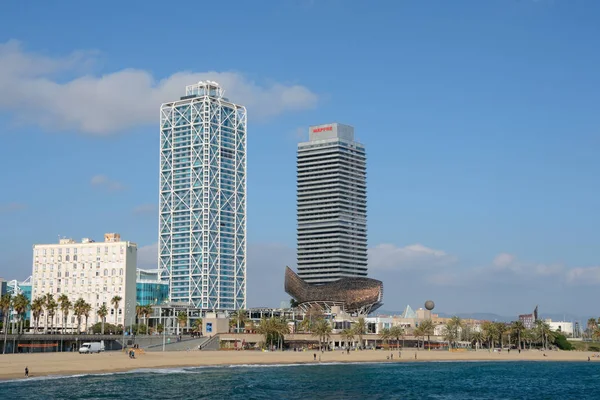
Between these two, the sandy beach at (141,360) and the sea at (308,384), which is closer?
the sea at (308,384)

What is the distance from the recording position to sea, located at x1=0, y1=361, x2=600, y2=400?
3575 inches

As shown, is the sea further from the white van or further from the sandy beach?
the white van

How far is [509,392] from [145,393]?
159 feet

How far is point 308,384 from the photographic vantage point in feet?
348

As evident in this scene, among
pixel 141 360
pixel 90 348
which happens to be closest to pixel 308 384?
pixel 141 360

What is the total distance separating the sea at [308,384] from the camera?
90.8 meters

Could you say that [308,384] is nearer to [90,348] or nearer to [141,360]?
[141,360]

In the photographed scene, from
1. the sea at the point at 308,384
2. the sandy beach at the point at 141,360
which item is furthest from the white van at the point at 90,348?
the sea at the point at 308,384

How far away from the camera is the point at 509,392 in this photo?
106m

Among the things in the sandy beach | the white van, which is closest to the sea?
the sandy beach

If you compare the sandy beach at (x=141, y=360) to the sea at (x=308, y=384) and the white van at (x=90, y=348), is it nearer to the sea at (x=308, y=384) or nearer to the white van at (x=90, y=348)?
the sea at (x=308, y=384)

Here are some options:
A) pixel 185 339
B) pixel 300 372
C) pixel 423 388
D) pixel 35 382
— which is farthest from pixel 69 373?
pixel 185 339

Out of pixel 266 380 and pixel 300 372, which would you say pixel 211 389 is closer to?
pixel 266 380

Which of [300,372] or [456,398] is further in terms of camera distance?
[300,372]
